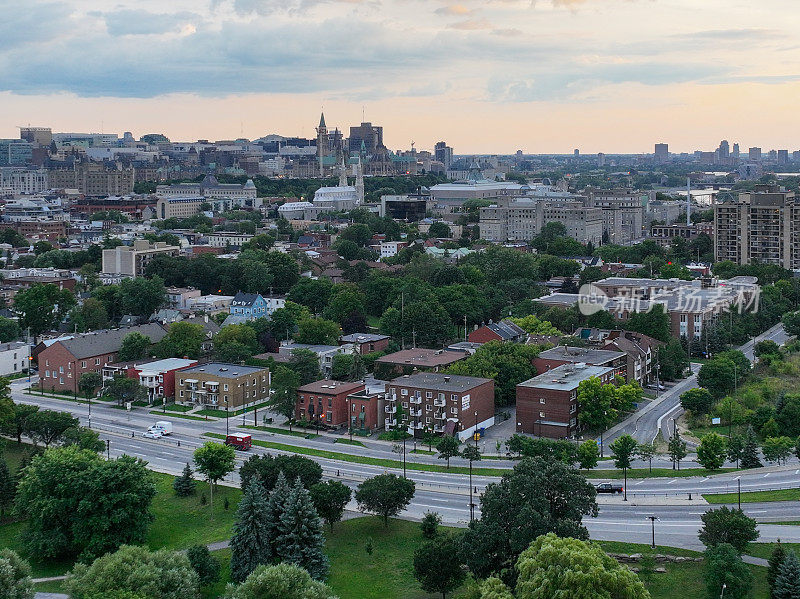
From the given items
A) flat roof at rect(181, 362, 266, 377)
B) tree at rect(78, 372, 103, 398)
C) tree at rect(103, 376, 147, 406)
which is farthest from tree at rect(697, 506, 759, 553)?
tree at rect(78, 372, 103, 398)

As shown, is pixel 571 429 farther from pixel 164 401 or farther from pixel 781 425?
pixel 164 401

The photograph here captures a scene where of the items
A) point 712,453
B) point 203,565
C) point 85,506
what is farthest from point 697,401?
point 85,506

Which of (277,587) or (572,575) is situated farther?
(277,587)

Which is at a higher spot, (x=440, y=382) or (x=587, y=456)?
(x=440, y=382)

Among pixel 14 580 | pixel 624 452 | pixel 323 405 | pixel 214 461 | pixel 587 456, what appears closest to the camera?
Result: pixel 14 580

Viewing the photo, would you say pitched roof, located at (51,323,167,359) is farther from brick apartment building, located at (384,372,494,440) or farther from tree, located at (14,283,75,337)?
brick apartment building, located at (384,372,494,440)

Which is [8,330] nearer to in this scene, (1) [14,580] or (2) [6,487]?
(2) [6,487]

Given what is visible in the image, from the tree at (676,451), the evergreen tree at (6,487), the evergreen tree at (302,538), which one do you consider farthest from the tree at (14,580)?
the tree at (676,451)
